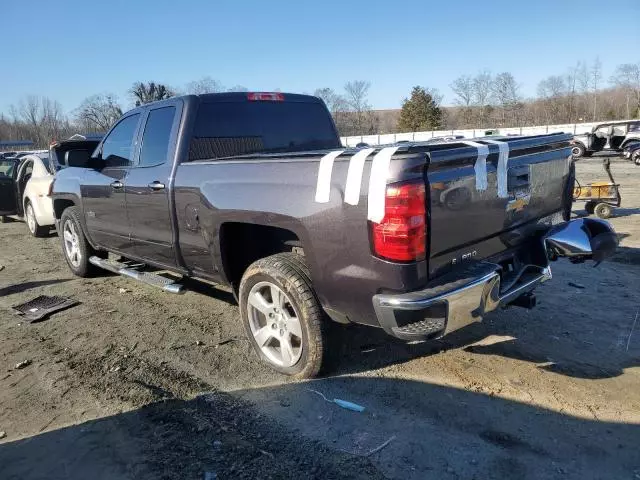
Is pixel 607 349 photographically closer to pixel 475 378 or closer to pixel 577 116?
pixel 475 378

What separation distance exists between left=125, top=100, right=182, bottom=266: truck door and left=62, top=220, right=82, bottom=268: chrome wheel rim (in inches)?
75.3

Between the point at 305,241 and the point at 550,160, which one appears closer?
the point at 305,241

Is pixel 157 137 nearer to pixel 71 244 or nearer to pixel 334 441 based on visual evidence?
pixel 71 244

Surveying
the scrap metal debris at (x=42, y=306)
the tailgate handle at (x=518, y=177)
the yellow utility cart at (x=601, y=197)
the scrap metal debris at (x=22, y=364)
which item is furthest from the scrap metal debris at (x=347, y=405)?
the yellow utility cart at (x=601, y=197)

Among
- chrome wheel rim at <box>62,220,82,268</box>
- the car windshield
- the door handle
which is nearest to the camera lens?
the door handle

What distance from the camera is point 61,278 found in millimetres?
6926

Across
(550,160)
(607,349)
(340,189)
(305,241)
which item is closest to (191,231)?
(305,241)

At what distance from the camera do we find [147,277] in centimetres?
499

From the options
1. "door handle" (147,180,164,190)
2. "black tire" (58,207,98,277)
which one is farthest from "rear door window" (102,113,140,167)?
"black tire" (58,207,98,277)

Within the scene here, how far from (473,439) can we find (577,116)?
6940cm

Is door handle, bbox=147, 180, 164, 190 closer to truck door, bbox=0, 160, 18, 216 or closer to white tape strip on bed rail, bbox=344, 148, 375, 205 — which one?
white tape strip on bed rail, bbox=344, 148, 375, 205

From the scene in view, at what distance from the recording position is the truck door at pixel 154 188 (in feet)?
14.7

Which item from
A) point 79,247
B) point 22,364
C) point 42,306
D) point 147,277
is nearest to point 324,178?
point 147,277

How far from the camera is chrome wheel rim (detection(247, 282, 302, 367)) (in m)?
3.64
